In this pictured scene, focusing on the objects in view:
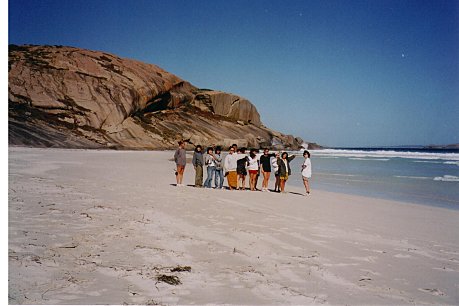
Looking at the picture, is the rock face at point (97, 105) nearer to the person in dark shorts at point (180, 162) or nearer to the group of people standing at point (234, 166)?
the person in dark shorts at point (180, 162)

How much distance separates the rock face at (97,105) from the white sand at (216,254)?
28.5 metres

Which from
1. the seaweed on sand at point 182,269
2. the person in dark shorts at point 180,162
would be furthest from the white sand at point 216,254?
the person in dark shorts at point 180,162

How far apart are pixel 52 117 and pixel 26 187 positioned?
118 feet

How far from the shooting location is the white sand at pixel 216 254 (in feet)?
10.4

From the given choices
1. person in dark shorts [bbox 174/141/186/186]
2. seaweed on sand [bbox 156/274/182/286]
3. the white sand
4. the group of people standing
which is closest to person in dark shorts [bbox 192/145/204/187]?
the group of people standing

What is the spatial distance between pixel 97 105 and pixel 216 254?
149 feet

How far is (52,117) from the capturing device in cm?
3950

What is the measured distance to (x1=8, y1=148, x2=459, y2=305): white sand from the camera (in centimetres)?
318

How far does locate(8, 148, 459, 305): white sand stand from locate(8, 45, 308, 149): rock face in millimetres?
28454

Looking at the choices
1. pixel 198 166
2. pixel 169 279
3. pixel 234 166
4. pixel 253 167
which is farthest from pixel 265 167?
pixel 169 279

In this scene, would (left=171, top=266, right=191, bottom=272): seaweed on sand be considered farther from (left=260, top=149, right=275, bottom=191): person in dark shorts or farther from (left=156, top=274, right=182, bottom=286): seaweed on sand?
(left=260, top=149, right=275, bottom=191): person in dark shorts

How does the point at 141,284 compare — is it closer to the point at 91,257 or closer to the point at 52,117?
the point at 91,257

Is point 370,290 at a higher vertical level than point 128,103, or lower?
lower

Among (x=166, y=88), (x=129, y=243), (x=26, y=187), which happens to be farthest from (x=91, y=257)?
(x=166, y=88)
